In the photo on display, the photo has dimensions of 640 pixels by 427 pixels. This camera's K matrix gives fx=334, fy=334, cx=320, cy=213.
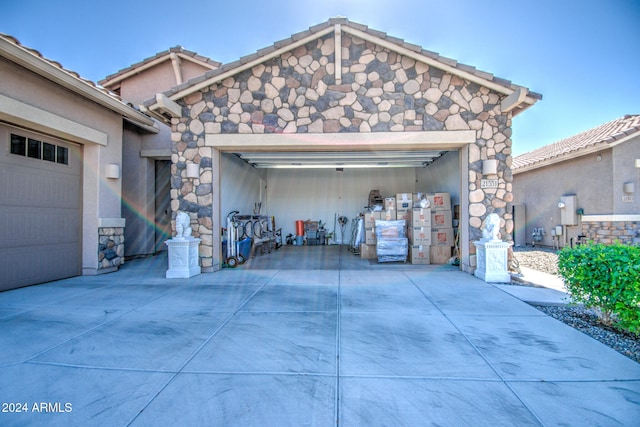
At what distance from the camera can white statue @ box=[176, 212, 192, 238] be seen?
6.22m

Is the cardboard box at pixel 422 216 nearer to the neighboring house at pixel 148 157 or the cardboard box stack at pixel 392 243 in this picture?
the cardboard box stack at pixel 392 243

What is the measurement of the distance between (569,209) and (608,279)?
8.32m

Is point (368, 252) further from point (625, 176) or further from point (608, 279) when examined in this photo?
point (625, 176)

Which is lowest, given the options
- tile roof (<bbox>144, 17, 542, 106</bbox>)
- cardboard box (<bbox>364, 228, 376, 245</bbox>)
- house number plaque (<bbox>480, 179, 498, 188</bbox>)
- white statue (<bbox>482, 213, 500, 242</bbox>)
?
cardboard box (<bbox>364, 228, 376, 245</bbox>)

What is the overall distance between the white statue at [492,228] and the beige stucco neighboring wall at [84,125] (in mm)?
7274

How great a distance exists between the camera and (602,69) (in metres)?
7.97

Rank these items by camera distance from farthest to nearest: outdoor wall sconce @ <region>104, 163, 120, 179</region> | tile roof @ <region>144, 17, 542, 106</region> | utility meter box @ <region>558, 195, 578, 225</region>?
utility meter box @ <region>558, 195, 578, 225</region> < outdoor wall sconce @ <region>104, 163, 120, 179</region> < tile roof @ <region>144, 17, 542, 106</region>

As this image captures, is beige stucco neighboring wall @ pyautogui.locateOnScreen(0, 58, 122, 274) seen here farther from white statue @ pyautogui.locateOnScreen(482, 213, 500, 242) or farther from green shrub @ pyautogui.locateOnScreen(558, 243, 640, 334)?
green shrub @ pyautogui.locateOnScreen(558, 243, 640, 334)

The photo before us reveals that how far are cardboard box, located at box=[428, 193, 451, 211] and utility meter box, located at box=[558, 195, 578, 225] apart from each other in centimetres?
503

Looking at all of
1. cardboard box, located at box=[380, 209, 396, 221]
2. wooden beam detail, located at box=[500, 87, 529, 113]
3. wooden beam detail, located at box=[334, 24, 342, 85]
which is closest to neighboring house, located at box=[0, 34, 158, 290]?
wooden beam detail, located at box=[334, 24, 342, 85]

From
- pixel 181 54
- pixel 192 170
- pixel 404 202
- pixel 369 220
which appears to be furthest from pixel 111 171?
pixel 404 202

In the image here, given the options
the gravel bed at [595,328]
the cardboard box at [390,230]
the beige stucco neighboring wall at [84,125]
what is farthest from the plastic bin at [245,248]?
the gravel bed at [595,328]

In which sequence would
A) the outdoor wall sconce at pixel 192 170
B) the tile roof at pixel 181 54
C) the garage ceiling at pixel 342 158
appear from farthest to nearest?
the tile roof at pixel 181 54 → the garage ceiling at pixel 342 158 → the outdoor wall sconce at pixel 192 170

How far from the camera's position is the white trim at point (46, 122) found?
15.8 feet
